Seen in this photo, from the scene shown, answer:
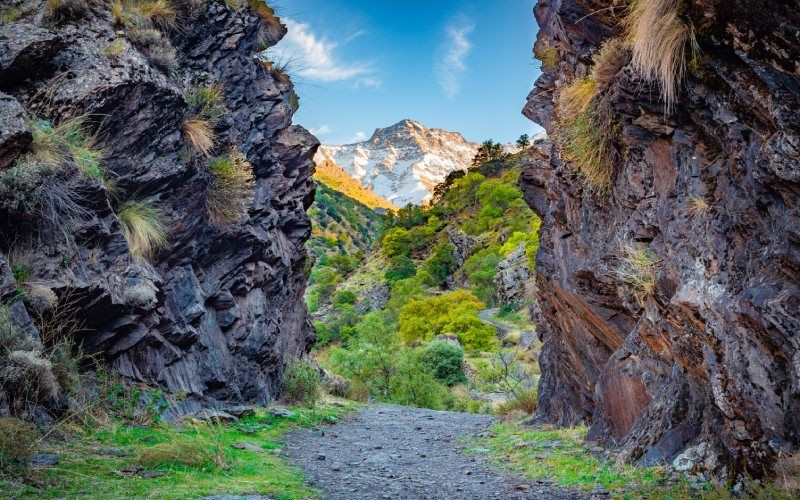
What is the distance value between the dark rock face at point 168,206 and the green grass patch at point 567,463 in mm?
5217

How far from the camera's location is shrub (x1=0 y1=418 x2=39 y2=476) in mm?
3328

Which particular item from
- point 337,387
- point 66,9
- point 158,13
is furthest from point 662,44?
point 337,387

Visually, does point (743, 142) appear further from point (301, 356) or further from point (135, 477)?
point (301, 356)

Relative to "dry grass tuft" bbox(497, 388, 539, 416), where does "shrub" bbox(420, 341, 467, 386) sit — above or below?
below

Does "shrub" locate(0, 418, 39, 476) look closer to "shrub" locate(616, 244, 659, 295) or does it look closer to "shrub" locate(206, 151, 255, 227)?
"shrub" locate(616, 244, 659, 295)

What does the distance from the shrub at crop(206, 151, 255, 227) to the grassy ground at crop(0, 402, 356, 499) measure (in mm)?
4952

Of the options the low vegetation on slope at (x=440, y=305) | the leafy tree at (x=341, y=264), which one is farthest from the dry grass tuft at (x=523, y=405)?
the leafy tree at (x=341, y=264)

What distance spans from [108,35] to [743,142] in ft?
29.0

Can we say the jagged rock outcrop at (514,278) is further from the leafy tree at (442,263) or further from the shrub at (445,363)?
the leafy tree at (442,263)

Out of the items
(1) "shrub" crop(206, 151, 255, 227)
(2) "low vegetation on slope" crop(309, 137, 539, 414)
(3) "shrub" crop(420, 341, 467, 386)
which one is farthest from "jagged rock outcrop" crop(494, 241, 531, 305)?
(1) "shrub" crop(206, 151, 255, 227)

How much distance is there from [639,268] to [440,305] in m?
35.1

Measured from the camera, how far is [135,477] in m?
3.84

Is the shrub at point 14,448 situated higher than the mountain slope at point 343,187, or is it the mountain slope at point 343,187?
the mountain slope at point 343,187

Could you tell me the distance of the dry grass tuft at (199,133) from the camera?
939cm
